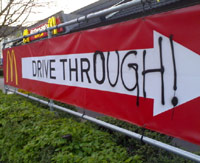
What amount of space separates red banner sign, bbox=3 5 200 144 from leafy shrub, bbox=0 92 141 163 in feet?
1.11

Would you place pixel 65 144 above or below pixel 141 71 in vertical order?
below

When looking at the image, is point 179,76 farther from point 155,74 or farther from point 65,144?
point 65,144

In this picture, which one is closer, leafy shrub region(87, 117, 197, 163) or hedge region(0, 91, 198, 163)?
hedge region(0, 91, 198, 163)

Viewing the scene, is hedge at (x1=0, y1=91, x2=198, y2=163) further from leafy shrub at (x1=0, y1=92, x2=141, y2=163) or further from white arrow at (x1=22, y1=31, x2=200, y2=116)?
white arrow at (x1=22, y1=31, x2=200, y2=116)

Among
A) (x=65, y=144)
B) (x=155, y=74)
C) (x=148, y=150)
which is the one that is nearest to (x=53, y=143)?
(x=65, y=144)

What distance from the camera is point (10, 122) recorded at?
3.38 meters

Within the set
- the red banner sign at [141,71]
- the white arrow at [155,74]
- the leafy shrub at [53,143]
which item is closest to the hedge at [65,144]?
the leafy shrub at [53,143]

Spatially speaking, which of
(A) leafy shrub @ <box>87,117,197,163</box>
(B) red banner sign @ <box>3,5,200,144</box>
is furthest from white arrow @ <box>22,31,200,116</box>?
(A) leafy shrub @ <box>87,117,197,163</box>

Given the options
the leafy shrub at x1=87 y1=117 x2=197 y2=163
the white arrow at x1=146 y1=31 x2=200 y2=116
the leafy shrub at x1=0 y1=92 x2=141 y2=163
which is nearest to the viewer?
the white arrow at x1=146 y1=31 x2=200 y2=116

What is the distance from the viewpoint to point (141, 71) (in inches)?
86.4

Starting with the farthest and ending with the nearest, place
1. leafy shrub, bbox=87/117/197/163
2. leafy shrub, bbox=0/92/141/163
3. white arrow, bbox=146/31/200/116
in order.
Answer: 1. leafy shrub, bbox=87/117/197/163
2. leafy shrub, bbox=0/92/141/163
3. white arrow, bbox=146/31/200/116

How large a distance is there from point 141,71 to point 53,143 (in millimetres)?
1145

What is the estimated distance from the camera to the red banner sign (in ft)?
5.90

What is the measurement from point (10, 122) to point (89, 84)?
1372mm
